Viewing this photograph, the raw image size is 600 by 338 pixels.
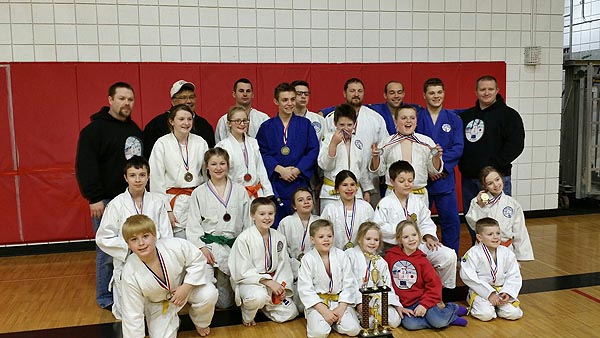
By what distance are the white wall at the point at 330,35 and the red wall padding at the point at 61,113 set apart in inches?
6.8

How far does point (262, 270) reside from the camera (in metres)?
3.97

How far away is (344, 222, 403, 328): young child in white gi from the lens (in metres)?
3.80

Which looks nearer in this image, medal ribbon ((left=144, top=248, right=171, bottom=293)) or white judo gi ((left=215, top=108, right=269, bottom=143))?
medal ribbon ((left=144, top=248, right=171, bottom=293))

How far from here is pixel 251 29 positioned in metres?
6.27

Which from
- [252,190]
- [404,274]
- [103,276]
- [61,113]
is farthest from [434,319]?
[61,113]

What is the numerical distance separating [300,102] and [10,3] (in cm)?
350

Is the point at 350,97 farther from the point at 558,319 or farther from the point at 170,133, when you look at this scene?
the point at 558,319

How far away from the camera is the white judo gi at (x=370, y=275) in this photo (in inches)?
149

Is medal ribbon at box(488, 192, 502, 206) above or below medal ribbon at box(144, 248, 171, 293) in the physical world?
above

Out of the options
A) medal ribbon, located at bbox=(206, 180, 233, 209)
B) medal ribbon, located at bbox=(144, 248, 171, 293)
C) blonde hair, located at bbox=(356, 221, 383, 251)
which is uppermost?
medal ribbon, located at bbox=(206, 180, 233, 209)

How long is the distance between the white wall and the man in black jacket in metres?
1.44

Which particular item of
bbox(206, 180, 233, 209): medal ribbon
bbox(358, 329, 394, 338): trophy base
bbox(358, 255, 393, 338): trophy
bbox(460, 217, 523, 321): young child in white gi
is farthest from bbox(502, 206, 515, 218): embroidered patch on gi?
bbox(206, 180, 233, 209): medal ribbon

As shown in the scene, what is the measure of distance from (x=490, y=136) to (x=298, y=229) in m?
2.08

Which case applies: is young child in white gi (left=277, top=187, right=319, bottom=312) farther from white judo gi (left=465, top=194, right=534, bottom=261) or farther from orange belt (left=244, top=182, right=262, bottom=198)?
white judo gi (left=465, top=194, right=534, bottom=261)
